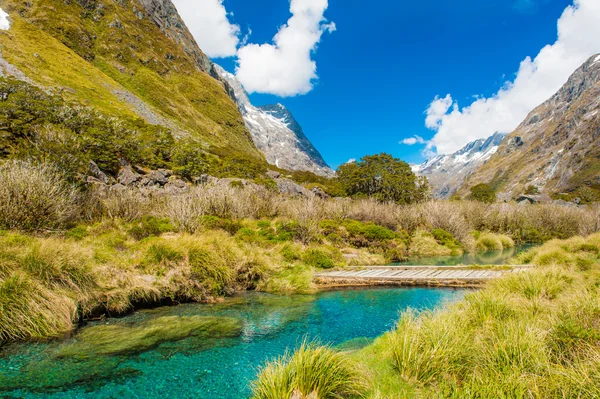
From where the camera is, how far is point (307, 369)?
15.8 ft

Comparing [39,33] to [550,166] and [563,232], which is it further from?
[550,166]

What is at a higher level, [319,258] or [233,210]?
[233,210]

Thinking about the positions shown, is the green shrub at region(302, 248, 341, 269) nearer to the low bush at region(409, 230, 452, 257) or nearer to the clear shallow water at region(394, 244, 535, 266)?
the clear shallow water at region(394, 244, 535, 266)

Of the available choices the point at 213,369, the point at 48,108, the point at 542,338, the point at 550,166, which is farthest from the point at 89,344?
the point at 550,166

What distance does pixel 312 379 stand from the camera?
4.77m

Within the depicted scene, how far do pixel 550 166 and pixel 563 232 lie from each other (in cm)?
18528

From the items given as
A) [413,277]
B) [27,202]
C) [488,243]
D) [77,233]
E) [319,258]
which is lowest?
[413,277]

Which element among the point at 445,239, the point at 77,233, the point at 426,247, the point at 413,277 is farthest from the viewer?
the point at 445,239

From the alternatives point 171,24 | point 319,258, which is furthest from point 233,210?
point 171,24

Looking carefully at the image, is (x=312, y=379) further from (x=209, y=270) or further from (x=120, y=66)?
(x=120, y=66)

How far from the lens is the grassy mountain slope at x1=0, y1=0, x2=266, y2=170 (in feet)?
249

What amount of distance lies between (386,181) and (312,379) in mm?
52449

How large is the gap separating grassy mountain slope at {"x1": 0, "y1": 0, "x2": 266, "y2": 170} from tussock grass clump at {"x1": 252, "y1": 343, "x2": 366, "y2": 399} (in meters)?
76.7

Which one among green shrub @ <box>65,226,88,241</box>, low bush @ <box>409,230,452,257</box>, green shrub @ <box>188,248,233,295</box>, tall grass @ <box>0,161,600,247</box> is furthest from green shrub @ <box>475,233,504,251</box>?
green shrub @ <box>65,226,88,241</box>
